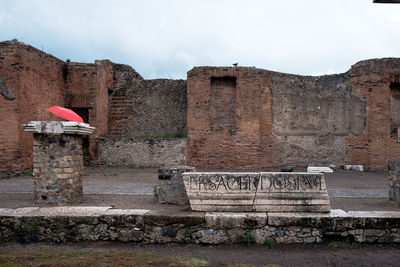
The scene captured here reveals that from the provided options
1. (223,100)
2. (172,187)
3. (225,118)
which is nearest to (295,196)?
(172,187)

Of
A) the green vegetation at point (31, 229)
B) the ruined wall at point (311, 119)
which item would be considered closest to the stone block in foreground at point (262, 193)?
the green vegetation at point (31, 229)

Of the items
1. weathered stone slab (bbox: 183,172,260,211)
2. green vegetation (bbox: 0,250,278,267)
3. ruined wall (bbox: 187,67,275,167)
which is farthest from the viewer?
ruined wall (bbox: 187,67,275,167)

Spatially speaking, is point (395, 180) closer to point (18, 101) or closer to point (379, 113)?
point (379, 113)

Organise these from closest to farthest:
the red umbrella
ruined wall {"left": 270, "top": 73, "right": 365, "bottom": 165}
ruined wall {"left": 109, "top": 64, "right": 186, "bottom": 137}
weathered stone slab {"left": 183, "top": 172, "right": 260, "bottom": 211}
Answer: weathered stone slab {"left": 183, "top": 172, "right": 260, "bottom": 211} < the red umbrella < ruined wall {"left": 270, "top": 73, "right": 365, "bottom": 165} < ruined wall {"left": 109, "top": 64, "right": 186, "bottom": 137}

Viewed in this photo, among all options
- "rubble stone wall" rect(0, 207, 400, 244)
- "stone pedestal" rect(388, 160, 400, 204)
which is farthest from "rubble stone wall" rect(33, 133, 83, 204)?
"stone pedestal" rect(388, 160, 400, 204)

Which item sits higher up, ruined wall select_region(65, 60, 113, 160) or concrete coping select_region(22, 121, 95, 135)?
ruined wall select_region(65, 60, 113, 160)

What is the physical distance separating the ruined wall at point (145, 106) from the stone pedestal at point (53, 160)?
8.00m

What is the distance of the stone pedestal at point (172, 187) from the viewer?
17.0 feet

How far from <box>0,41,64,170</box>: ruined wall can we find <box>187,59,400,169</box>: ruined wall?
18.3ft

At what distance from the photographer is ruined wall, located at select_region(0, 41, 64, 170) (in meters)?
9.62

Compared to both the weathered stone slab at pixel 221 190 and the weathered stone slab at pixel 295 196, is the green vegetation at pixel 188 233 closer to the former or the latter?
the weathered stone slab at pixel 221 190

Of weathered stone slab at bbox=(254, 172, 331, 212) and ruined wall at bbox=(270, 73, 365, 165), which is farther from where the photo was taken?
ruined wall at bbox=(270, 73, 365, 165)

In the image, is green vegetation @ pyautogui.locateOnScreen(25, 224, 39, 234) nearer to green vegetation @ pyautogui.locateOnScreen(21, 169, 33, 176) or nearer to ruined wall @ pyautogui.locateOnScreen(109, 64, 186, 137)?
green vegetation @ pyautogui.locateOnScreen(21, 169, 33, 176)

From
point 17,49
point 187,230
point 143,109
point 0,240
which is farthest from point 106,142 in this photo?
point 187,230
